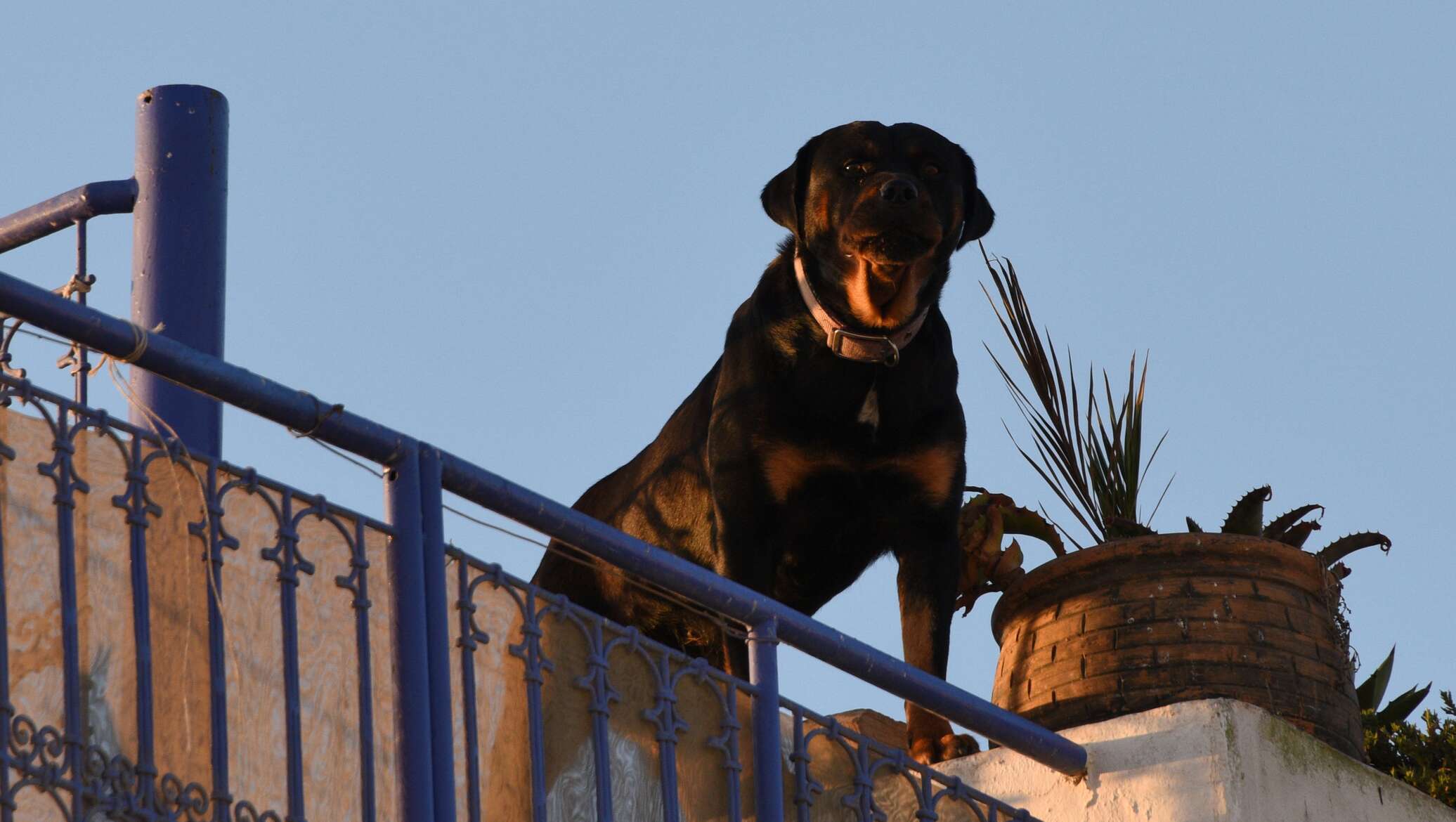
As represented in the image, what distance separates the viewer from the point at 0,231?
541 cm

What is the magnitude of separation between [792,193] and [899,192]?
479mm

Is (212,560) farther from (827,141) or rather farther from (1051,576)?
(827,141)

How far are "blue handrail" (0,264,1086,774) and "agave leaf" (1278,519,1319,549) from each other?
4.08 ft

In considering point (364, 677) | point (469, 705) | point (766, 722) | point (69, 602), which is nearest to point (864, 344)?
point (766, 722)

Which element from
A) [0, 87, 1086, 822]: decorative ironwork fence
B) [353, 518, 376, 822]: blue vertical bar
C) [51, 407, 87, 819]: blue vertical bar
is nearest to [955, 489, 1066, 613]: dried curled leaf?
[0, 87, 1086, 822]: decorative ironwork fence

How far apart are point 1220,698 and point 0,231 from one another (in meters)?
3.09

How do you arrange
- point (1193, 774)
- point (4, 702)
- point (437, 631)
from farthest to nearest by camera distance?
point (1193, 774) → point (437, 631) → point (4, 702)

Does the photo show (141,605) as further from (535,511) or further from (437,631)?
(535,511)

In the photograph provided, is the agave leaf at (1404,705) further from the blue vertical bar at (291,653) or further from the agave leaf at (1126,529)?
the blue vertical bar at (291,653)

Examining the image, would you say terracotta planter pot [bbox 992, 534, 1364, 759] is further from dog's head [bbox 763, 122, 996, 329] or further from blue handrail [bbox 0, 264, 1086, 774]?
dog's head [bbox 763, 122, 996, 329]

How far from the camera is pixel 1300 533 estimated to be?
18.7ft

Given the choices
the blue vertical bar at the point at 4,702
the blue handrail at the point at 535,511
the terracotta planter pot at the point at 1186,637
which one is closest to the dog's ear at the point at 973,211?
the terracotta planter pot at the point at 1186,637

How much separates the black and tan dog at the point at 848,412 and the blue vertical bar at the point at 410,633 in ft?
5.98

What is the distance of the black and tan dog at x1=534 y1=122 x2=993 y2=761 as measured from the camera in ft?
18.5
